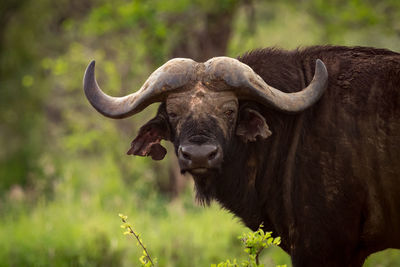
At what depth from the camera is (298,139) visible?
4.84 metres

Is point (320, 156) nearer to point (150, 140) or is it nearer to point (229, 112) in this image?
point (229, 112)

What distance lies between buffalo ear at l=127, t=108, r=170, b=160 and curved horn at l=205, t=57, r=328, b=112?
70 cm

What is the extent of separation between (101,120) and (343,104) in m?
9.09

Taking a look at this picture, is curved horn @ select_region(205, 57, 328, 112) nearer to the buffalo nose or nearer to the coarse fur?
the coarse fur

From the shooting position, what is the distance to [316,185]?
4676mm

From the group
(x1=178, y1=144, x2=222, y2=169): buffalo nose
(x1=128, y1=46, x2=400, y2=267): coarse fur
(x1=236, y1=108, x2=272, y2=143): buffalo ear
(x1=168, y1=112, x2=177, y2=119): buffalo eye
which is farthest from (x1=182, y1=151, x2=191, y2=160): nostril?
(x1=236, y1=108, x2=272, y2=143): buffalo ear

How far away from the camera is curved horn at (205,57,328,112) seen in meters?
4.75

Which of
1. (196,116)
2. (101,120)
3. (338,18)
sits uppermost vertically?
(338,18)

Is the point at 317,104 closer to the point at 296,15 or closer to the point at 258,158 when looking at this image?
the point at 258,158

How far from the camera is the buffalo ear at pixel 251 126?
4.80m

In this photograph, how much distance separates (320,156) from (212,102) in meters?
0.99

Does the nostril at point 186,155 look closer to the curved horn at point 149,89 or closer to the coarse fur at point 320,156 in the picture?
the coarse fur at point 320,156

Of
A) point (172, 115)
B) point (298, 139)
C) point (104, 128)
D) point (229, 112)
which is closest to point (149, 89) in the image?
point (172, 115)

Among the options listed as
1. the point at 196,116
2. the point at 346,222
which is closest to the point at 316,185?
the point at 346,222
